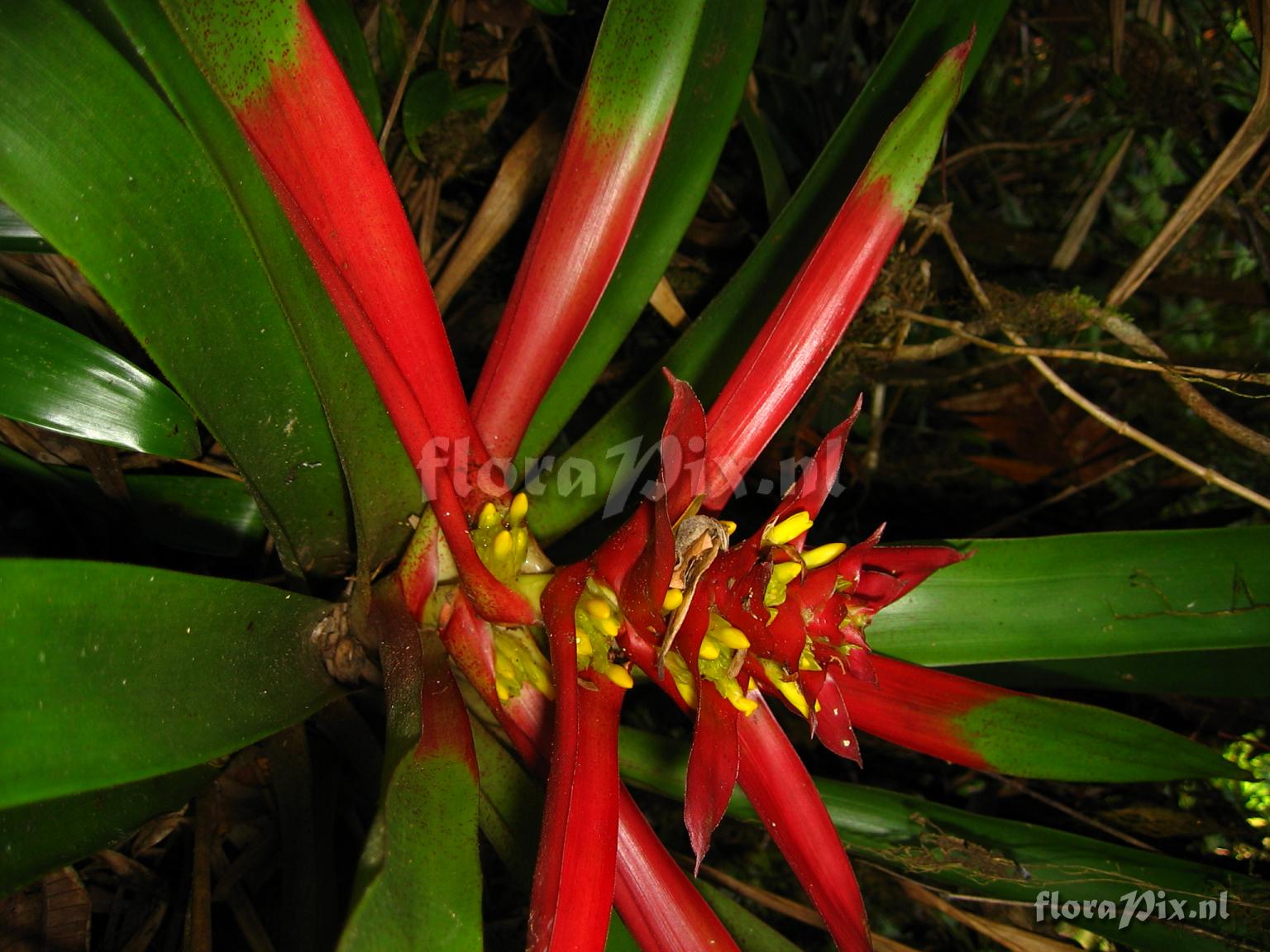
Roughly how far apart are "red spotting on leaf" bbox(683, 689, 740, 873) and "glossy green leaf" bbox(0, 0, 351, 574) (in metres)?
0.56

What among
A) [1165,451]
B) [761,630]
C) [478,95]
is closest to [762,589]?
[761,630]

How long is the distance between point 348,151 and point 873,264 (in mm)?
554

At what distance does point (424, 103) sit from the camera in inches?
53.5

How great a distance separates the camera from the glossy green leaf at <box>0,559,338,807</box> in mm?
545

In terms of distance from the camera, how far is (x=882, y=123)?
113 cm

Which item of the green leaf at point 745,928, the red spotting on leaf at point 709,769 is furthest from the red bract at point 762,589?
the green leaf at point 745,928

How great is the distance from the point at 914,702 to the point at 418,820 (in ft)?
1.85

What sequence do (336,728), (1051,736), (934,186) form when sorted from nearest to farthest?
(1051,736)
(336,728)
(934,186)

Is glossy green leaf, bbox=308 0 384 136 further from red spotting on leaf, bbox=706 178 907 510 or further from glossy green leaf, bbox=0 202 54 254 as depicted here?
red spotting on leaf, bbox=706 178 907 510

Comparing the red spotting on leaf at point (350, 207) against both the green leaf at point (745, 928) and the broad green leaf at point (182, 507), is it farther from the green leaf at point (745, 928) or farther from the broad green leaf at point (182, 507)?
the green leaf at point (745, 928)

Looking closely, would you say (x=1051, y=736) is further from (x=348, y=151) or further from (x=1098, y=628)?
(x=348, y=151)

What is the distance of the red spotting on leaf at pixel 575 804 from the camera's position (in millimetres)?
695

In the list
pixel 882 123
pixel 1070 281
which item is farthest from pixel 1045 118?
pixel 882 123

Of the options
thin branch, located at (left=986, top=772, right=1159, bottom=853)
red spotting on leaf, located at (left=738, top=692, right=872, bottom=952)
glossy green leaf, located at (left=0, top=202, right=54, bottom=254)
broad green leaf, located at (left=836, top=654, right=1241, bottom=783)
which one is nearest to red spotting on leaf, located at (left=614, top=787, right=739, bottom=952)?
→ red spotting on leaf, located at (left=738, top=692, right=872, bottom=952)
